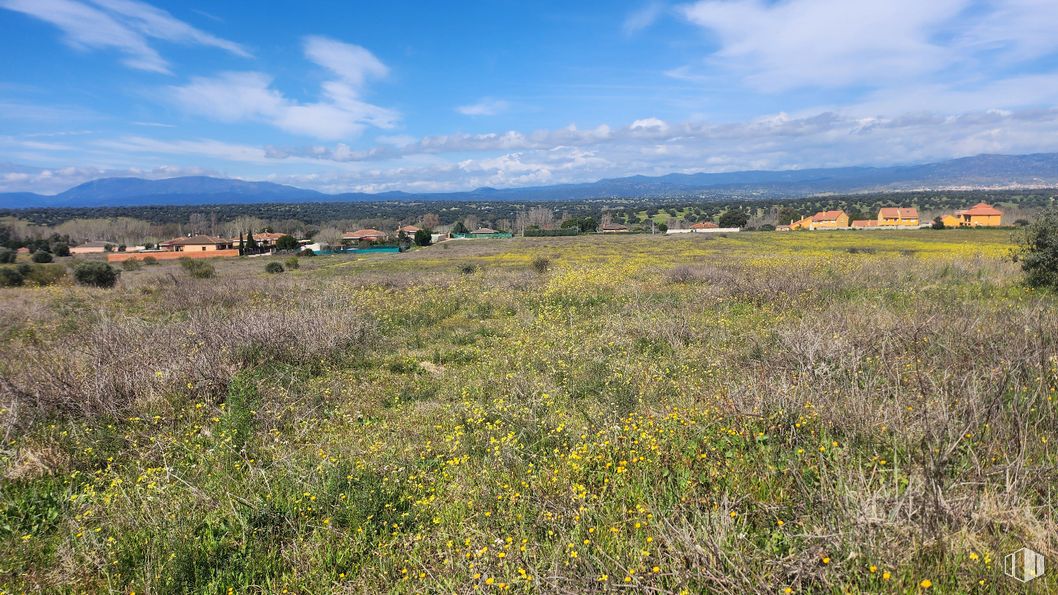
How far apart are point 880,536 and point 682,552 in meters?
1.15

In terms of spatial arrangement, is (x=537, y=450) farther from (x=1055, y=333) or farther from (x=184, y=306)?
(x=184, y=306)

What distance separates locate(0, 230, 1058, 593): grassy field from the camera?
2988 millimetres

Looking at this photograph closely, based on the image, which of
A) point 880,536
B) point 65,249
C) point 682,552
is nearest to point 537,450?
point 682,552

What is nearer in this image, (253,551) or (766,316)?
(253,551)

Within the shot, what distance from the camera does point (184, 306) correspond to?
1496 centimetres

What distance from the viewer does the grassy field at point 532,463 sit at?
299cm

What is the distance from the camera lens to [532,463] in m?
4.60

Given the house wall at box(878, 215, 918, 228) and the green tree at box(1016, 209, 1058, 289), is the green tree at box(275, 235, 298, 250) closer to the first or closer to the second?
the green tree at box(1016, 209, 1058, 289)

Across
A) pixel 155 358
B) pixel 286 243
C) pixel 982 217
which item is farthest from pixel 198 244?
pixel 982 217

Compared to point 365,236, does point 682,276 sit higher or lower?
lower

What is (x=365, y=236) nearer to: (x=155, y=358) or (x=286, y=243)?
(x=286, y=243)

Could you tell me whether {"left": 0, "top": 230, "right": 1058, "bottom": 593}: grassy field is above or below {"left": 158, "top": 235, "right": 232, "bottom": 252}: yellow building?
below

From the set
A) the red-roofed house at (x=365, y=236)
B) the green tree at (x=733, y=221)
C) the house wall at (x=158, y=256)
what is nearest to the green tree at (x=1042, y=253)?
the house wall at (x=158, y=256)

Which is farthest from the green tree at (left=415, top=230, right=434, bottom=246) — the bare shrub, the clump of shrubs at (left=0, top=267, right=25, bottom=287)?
the bare shrub
